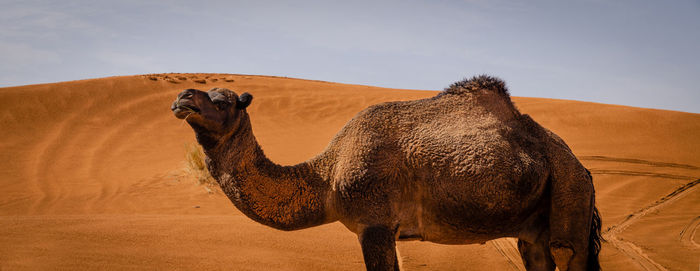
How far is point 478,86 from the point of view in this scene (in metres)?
4.41

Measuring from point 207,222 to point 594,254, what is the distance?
572 centimetres

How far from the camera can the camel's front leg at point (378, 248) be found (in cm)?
354

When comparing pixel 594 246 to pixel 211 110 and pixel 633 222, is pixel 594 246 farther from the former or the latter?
pixel 633 222

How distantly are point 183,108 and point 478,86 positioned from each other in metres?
2.69

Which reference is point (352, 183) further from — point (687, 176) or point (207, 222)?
point (687, 176)

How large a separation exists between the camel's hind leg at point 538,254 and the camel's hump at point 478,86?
142 cm

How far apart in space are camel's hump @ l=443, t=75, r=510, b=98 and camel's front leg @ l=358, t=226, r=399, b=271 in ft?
5.34

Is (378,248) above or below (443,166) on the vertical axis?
below

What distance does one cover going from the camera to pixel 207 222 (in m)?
7.59

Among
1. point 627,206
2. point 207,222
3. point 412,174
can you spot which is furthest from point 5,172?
point 627,206

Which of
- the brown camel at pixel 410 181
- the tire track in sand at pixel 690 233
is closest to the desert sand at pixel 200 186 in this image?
the tire track in sand at pixel 690 233

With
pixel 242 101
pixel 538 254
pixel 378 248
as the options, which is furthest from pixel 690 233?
pixel 242 101

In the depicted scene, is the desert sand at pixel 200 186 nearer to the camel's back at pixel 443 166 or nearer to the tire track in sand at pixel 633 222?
the tire track in sand at pixel 633 222

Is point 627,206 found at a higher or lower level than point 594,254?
lower
